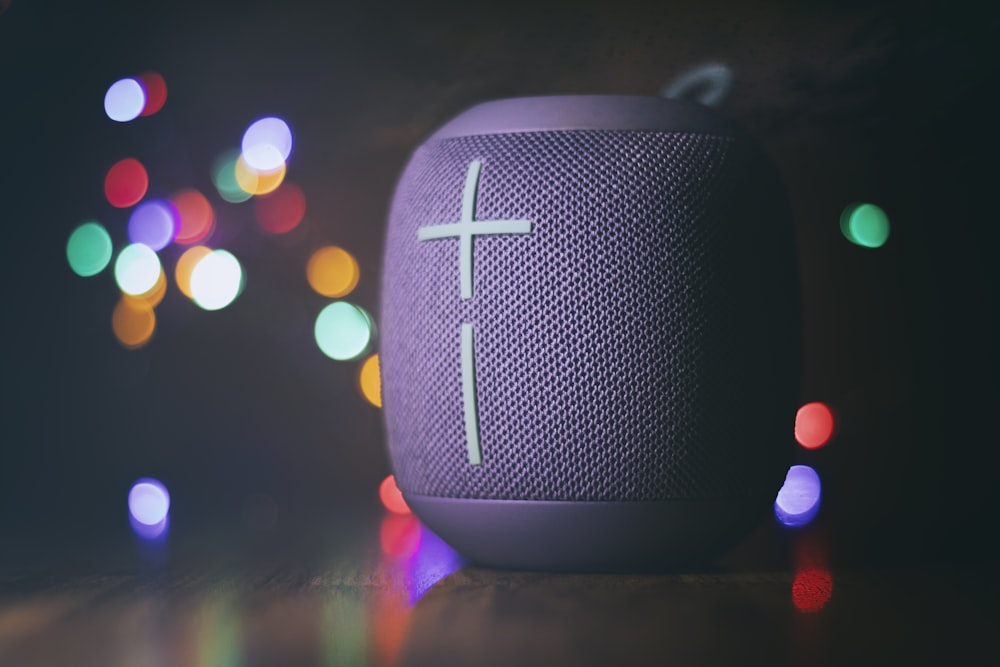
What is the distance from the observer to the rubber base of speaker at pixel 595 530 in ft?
2.37

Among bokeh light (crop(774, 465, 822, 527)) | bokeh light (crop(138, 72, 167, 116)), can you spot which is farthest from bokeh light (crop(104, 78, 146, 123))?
bokeh light (crop(774, 465, 822, 527))

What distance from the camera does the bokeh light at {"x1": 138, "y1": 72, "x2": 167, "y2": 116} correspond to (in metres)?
1.15

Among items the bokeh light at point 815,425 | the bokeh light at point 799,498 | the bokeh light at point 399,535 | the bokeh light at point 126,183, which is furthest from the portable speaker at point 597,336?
the bokeh light at point 126,183

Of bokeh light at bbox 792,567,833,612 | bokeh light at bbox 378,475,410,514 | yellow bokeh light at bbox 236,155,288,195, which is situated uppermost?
yellow bokeh light at bbox 236,155,288,195

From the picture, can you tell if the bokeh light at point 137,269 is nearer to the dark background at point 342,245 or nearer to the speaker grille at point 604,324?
the dark background at point 342,245

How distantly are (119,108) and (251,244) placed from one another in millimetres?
254

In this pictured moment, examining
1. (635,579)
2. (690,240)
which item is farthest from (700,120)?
(635,579)

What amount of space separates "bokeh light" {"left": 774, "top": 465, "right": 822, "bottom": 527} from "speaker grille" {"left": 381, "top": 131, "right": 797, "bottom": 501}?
0.37m

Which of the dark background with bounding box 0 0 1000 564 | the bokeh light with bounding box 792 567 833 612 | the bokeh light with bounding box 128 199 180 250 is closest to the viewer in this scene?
the bokeh light with bounding box 792 567 833 612

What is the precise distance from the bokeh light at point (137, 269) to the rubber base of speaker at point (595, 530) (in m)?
0.77

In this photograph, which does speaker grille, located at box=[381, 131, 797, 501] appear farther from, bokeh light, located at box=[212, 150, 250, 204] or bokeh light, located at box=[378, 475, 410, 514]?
bokeh light, located at box=[212, 150, 250, 204]

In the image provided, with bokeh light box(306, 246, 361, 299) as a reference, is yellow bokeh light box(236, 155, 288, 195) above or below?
above

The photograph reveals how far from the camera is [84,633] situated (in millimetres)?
619

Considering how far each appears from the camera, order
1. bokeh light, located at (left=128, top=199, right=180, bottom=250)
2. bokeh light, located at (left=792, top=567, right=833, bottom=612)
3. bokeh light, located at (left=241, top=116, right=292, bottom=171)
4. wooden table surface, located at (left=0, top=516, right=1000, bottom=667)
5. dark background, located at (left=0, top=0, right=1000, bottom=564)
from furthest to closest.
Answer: bokeh light, located at (left=128, top=199, right=180, bottom=250) → bokeh light, located at (left=241, top=116, right=292, bottom=171) → dark background, located at (left=0, top=0, right=1000, bottom=564) → bokeh light, located at (left=792, top=567, right=833, bottom=612) → wooden table surface, located at (left=0, top=516, right=1000, bottom=667)
